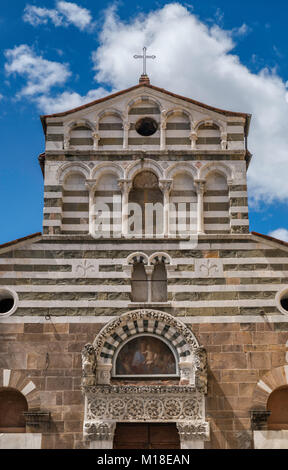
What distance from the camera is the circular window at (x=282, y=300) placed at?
1590 centimetres

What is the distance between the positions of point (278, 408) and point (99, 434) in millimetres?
3749

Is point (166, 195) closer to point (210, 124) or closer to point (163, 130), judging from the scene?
point (163, 130)

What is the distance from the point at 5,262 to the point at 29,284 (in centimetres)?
74

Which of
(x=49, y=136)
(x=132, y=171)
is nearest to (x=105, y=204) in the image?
(x=132, y=171)

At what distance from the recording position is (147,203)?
17109 mm

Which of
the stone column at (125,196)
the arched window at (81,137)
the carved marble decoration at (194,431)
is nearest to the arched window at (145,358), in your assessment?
the carved marble decoration at (194,431)

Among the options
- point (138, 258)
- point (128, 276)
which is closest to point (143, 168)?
point (138, 258)

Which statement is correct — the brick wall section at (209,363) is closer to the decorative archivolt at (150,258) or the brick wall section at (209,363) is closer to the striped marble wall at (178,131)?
the decorative archivolt at (150,258)

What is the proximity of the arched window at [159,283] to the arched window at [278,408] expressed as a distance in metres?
3.08

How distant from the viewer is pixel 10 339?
15.7 metres

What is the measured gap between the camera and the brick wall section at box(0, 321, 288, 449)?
49.2 feet

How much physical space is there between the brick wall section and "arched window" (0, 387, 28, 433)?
0.53m

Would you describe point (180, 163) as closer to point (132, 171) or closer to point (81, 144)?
point (132, 171)

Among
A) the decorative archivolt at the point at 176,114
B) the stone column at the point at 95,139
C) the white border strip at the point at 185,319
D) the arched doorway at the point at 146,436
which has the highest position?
the decorative archivolt at the point at 176,114
